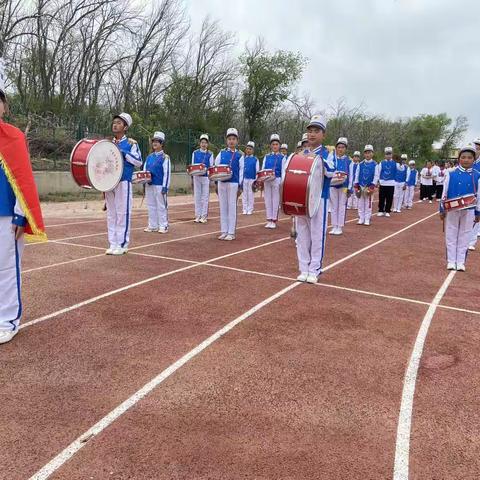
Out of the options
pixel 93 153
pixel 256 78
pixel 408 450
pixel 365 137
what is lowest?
pixel 408 450

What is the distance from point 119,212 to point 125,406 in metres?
5.08

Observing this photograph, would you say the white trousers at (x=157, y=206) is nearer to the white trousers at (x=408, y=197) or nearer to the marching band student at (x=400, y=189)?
the marching band student at (x=400, y=189)

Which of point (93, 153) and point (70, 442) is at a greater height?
point (93, 153)

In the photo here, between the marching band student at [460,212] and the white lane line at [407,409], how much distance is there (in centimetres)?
288

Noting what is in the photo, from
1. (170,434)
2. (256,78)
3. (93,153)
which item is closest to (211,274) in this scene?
(93,153)

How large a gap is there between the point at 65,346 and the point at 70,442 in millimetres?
1446

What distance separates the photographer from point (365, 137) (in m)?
43.6

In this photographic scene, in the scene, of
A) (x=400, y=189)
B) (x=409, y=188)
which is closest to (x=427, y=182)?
(x=409, y=188)

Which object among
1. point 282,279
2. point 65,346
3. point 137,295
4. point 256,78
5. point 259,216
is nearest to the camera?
point 65,346

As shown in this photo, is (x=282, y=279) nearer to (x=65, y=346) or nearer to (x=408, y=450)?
(x=65, y=346)

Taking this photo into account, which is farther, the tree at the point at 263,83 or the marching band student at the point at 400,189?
the tree at the point at 263,83

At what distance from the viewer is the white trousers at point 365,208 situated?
13203mm

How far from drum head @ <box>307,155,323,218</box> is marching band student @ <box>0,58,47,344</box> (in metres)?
3.12

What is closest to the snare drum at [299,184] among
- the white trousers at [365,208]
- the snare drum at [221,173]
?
the snare drum at [221,173]
